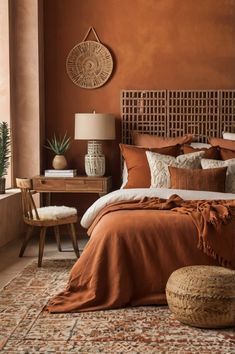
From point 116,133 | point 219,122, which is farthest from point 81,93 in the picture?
point 219,122

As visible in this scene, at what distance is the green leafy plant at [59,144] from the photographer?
6.45 m

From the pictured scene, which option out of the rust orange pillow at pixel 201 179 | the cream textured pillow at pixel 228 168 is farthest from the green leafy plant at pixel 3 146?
the cream textured pillow at pixel 228 168

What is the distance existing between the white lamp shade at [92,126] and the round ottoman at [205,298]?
116 inches

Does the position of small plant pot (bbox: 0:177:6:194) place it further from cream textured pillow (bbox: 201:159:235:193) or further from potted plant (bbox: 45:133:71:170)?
cream textured pillow (bbox: 201:159:235:193)

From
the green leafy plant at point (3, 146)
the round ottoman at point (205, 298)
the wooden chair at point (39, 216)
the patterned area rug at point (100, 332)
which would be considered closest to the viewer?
the patterned area rug at point (100, 332)

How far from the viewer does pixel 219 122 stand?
6.43 meters

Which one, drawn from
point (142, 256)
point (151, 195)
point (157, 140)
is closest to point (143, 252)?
point (142, 256)

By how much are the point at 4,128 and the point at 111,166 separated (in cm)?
142

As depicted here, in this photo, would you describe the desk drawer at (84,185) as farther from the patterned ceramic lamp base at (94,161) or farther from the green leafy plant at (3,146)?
the green leafy plant at (3,146)

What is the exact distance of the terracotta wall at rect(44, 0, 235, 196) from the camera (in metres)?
6.45

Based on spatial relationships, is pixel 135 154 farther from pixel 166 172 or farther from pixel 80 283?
pixel 80 283

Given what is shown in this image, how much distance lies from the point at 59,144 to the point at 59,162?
0.29m

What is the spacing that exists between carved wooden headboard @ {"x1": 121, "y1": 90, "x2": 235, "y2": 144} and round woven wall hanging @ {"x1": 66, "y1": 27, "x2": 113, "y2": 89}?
35 cm

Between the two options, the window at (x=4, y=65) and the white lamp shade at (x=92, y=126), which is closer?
the white lamp shade at (x=92, y=126)
